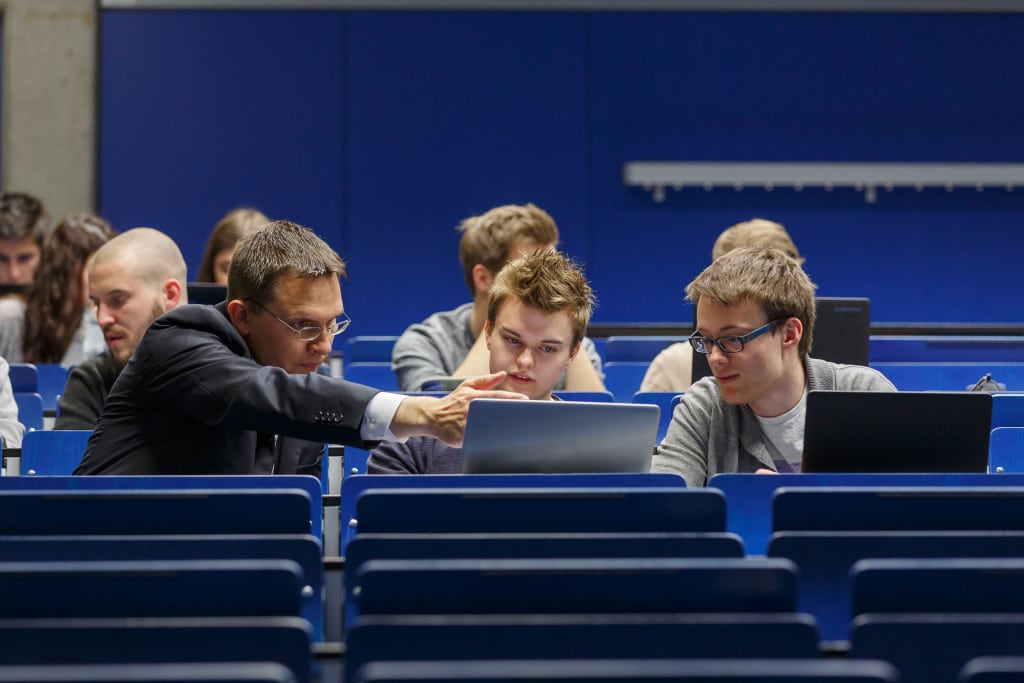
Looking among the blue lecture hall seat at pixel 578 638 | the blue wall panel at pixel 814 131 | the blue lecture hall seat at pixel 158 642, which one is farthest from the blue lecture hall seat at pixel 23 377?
the blue wall panel at pixel 814 131

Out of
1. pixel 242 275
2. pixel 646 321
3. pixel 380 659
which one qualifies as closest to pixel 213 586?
pixel 380 659

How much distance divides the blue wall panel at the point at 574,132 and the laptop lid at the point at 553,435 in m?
6.21

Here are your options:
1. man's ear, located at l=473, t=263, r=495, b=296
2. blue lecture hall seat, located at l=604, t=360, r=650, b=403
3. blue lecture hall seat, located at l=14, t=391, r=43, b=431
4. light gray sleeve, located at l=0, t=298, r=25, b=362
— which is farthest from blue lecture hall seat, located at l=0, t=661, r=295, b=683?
light gray sleeve, located at l=0, t=298, r=25, b=362

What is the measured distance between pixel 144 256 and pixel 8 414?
21.7 inches

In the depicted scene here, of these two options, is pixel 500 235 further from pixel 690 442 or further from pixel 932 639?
pixel 932 639

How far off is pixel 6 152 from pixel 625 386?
5390 mm

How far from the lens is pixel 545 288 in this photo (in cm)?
277

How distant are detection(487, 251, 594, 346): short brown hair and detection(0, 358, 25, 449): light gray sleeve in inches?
54.2

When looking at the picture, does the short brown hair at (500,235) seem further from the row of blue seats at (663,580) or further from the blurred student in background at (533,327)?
the row of blue seats at (663,580)

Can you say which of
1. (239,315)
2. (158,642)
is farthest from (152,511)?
(239,315)

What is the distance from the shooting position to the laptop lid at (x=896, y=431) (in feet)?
8.09

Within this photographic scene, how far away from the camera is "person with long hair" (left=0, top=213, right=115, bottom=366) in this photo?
15.4 ft

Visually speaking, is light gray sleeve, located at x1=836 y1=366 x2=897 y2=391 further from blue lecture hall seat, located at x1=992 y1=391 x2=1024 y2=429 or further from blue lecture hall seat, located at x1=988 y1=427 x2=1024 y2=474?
blue lecture hall seat, located at x1=992 y1=391 x2=1024 y2=429

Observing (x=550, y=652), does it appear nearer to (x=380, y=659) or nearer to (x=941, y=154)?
(x=380, y=659)
